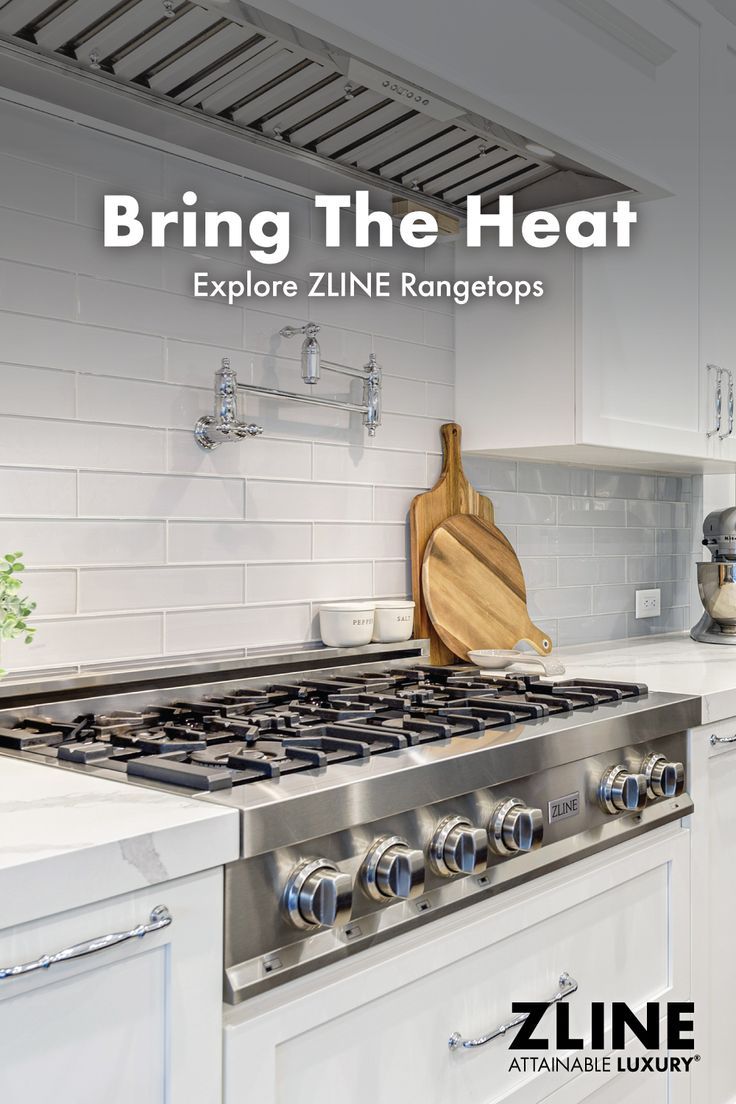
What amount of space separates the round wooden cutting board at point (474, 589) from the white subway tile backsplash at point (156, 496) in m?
0.57

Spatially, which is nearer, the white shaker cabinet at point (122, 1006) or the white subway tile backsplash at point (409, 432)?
the white shaker cabinet at point (122, 1006)

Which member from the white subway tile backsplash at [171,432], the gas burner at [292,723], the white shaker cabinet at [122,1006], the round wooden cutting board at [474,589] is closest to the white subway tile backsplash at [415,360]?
the white subway tile backsplash at [171,432]

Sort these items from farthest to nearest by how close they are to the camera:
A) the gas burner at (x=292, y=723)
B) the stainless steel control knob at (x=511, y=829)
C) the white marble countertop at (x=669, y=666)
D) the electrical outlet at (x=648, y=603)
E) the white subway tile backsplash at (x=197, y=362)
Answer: the electrical outlet at (x=648, y=603) → the white marble countertop at (x=669, y=666) → the white subway tile backsplash at (x=197, y=362) → the stainless steel control knob at (x=511, y=829) → the gas burner at (x=292, y=723)

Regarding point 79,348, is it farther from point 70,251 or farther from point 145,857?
point 145,857

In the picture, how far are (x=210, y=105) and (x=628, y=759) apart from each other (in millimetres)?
1287

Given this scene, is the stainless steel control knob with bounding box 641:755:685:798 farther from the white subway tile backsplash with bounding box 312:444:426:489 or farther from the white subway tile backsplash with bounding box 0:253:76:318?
the white subway tile backsplash with bounding box 0:253:76:318

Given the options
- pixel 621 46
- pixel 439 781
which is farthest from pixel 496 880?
pixel 621 46

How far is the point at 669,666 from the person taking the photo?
240 cm

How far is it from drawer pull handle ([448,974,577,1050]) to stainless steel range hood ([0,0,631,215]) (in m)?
1.37

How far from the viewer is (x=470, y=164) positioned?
7.12ft

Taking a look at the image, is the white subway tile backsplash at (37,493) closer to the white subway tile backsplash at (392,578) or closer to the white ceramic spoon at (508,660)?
the white subway tile backsplash at (392,578)

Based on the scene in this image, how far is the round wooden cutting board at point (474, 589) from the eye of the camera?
7.77 feet

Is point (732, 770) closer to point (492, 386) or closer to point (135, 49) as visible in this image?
point (492, 386)

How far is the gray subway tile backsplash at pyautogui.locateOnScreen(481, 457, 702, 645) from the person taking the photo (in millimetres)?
2666
